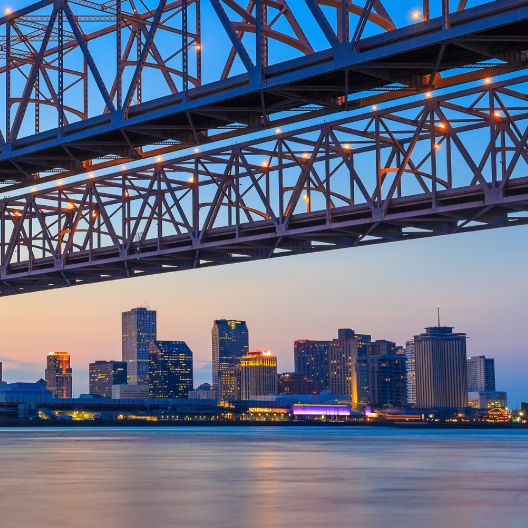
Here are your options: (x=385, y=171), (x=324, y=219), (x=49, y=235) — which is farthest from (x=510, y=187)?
(x=49, y=235)

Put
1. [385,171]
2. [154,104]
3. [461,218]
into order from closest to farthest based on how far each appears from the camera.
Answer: [154,104], [461,218], [385,171]

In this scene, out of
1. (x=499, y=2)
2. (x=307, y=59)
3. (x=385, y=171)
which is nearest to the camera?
(x=499, y=2)

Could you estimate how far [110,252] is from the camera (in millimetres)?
56219

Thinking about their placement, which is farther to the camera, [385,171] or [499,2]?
[385,171]

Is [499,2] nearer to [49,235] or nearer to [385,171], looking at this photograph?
[385,171]

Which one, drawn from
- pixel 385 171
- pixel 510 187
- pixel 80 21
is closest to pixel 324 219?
pixel 385 171

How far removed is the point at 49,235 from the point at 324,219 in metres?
19.7

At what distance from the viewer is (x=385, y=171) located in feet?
140

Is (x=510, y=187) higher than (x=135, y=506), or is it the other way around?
(x=510, y=187)

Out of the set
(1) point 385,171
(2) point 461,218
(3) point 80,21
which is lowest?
(2) point 461,218

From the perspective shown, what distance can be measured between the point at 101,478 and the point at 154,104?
1118cm

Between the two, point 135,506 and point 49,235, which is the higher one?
point 49,235

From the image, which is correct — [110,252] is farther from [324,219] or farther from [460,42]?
[460,42]

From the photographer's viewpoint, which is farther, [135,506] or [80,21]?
[80,21]
